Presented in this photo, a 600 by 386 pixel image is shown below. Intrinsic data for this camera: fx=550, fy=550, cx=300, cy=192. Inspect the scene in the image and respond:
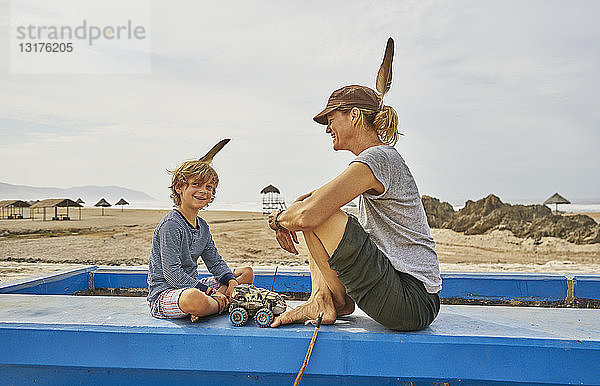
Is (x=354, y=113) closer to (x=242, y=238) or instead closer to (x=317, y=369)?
(x=317, y=369)

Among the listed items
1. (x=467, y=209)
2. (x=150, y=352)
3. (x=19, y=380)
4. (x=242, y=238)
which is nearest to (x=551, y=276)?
(x=150, y=352)

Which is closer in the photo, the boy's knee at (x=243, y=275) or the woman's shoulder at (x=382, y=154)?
the woman's shoulder at (x=382, y=154)

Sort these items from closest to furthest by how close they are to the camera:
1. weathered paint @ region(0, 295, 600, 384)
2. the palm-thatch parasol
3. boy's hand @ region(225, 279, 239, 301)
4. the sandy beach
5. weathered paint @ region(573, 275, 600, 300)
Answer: weathered paint @ region(0, 295, 600, 384) < boy's hand @ region(225, 279, 239, 301) < weathered paint @ region(573, 275, 600, 300) < the sandy beach < the palm-thatch parasol

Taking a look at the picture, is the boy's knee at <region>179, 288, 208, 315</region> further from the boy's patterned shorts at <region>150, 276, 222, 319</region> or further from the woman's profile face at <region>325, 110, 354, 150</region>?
the woman's profile face at <region>325, 110, 354, 150</region>

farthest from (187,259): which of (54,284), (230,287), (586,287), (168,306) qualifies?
(586,287)

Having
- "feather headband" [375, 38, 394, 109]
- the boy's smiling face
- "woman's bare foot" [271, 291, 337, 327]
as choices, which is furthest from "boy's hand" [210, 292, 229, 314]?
"feather headband" [375, 38, 394, 109]

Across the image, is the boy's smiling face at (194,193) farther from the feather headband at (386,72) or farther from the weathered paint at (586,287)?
the weathered paint at (586,287)

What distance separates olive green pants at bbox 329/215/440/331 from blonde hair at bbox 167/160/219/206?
2.82 feet

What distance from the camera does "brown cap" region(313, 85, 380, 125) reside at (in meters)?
1.98

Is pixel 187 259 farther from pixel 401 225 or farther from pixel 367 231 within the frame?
pixel 401 225

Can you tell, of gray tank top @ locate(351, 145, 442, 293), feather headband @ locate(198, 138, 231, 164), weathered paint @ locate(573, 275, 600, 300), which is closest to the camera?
gray tank top @ locate(351, 145, 442, 293)

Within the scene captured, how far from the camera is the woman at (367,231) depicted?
1.77m

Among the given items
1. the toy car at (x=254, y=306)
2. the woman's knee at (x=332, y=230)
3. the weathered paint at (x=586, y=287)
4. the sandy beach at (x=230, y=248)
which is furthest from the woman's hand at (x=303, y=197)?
the sandy beach at (x=230, y=248)

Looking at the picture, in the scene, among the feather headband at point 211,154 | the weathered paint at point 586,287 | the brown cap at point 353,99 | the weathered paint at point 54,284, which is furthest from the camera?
the weathered paint at point 586,287
